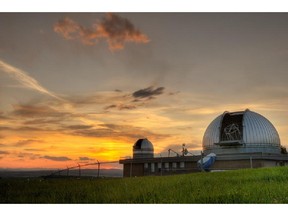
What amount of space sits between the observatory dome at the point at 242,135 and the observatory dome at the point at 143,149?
355 inches

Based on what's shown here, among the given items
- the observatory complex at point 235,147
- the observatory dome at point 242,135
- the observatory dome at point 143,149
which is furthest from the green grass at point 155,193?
the observatory dome at point 143,149

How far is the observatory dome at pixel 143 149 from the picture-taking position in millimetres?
40062

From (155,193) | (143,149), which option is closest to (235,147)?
(143,149)

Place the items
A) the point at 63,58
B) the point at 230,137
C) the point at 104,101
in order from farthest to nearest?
the point at 230,137, the point at 104,101, the point at 63,58

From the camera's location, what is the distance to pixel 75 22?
617 inches

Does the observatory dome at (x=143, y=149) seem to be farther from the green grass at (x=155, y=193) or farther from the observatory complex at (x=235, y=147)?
the green grass at (x=155, y=193)

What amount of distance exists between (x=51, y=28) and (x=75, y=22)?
926 mm

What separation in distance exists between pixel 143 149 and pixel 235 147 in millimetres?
11687

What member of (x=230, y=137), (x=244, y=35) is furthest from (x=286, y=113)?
(x=230, y=137)

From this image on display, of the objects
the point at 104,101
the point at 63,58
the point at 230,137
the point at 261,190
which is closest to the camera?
the point at 261,190

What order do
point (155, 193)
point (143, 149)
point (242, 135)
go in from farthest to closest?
point (143, 149), point (242, 135), point (155, 193)

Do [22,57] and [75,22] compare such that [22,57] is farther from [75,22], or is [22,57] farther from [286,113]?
[286,113]

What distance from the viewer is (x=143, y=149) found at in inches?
1585

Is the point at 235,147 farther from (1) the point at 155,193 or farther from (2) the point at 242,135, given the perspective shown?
(1) the point at 155,193
